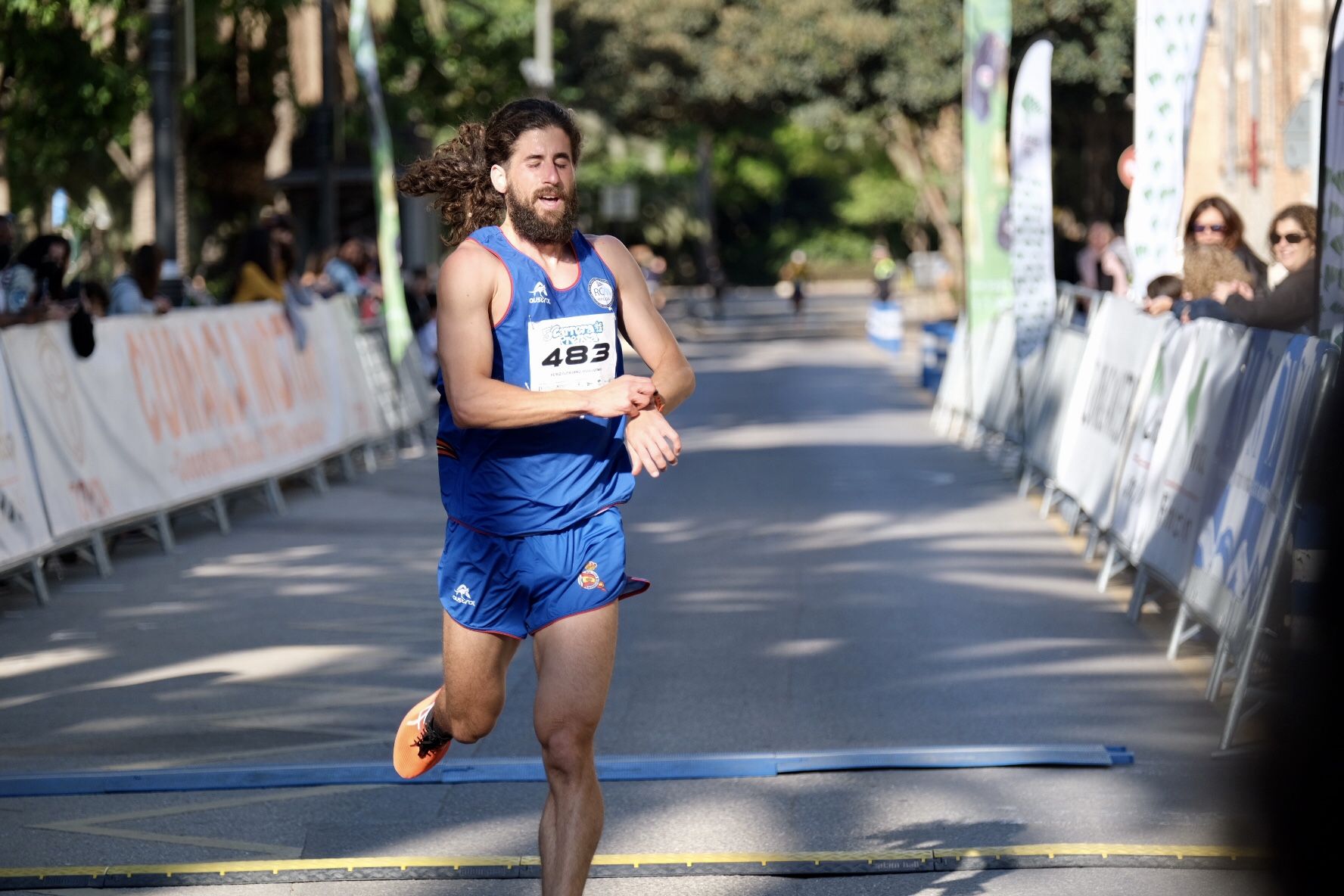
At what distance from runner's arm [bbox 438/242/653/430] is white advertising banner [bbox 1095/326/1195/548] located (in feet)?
18.4

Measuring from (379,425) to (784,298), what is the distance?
5989 centimetres

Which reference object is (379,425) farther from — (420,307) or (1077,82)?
(1077,82)

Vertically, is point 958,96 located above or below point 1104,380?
above

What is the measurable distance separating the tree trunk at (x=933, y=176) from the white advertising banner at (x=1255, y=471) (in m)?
29.8

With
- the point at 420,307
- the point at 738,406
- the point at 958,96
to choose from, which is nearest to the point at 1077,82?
the point at 958,96

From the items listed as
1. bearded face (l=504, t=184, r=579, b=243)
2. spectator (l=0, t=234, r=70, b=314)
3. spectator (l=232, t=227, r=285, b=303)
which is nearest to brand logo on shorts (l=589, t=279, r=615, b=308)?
bearded face (l=504, t=184, r=579, b=243)

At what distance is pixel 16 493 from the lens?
1027 centimetres

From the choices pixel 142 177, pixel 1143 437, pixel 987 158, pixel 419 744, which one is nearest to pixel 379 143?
pixel 142 177

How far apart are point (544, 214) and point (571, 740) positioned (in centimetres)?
126

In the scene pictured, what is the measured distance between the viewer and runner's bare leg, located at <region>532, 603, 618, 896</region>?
15.3 feet

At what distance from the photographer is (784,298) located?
77.9m

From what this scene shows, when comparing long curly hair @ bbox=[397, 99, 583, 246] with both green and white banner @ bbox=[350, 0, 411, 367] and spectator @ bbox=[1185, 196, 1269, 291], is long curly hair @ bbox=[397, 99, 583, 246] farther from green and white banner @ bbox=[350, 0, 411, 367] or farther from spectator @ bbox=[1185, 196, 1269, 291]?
green and white banner @ bbox=[350, 0, 411, 367]

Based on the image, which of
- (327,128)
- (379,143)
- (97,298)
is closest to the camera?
(97,298)

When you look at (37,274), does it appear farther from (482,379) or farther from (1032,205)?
(1032,205)
